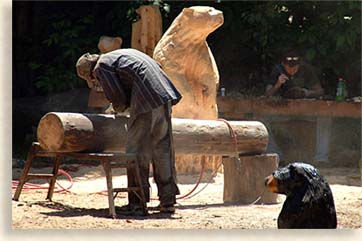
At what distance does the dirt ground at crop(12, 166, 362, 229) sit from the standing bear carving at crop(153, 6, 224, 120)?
33.4 inches

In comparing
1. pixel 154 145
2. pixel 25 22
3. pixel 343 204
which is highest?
pixel 25 22

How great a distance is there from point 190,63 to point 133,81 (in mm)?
3011

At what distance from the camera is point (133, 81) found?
719 cm

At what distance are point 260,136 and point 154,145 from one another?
1551 mm

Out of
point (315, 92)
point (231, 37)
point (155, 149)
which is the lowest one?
point (155, 149)

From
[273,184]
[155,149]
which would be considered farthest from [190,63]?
[273,184]

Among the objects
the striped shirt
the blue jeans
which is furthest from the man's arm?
the striped shirt

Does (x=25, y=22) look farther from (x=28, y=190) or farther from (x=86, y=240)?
(x=86, y=240)

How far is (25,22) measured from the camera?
14406 millimetres

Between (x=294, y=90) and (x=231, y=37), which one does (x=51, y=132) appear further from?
(x=231, y=37)

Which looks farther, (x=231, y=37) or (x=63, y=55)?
(x=231, y=37)

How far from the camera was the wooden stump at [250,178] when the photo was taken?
8438mm

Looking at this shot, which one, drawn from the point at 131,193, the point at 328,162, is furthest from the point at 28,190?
the point at 328,162

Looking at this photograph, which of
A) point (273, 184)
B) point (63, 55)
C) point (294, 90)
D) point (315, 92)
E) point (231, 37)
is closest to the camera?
point (273, 184)
